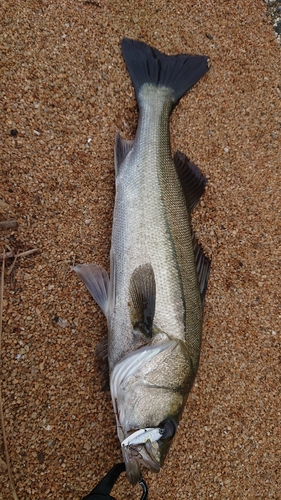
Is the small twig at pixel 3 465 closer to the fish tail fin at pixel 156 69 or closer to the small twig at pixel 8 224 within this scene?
the small twig at pixel 8 224

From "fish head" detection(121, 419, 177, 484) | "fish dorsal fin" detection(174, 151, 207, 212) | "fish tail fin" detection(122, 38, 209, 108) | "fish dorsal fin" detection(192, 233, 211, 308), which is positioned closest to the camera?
"fish head" detection(121, 419, 177, 484)

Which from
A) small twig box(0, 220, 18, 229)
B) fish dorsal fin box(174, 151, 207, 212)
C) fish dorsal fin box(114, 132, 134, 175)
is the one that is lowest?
small twig box(0, 220, 18, 229)

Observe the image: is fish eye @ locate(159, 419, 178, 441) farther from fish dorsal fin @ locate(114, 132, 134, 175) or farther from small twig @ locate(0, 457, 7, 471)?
fish dorsal fin @ locate(114, 132, 134, 175)

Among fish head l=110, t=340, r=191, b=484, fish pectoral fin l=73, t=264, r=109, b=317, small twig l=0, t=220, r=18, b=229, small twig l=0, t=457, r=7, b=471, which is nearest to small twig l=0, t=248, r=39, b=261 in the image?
small twig l=0, t=220, r=18, b=229

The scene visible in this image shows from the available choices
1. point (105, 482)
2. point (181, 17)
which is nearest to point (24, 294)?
point (105, 482)

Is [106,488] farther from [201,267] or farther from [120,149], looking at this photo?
[120,149]

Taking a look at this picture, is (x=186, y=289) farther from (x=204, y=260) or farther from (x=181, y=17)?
(x=181, y=17)
